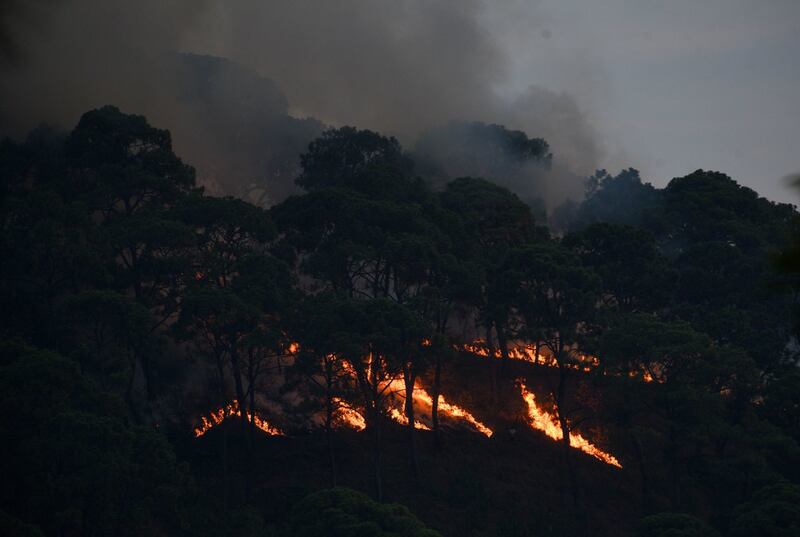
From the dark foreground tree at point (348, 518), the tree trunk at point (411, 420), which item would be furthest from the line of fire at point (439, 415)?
the dark foreground tree at point (348, 518)

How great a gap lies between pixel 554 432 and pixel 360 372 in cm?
1648

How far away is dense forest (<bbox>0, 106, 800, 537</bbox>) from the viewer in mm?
47688

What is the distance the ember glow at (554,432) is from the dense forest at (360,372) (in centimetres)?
15

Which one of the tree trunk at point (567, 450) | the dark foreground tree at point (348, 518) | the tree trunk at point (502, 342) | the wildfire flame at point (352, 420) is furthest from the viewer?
the tree trunk at point (502, 342)

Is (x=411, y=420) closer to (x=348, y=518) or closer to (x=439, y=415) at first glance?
(x=439, y=415)

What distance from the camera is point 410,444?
6031 centimetres

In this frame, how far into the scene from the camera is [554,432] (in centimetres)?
6575

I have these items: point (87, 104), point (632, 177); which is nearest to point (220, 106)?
point (87, 104)

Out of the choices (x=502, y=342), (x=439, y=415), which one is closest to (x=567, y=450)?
(x=439, y=415)

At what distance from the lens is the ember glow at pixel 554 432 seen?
64.8 metres

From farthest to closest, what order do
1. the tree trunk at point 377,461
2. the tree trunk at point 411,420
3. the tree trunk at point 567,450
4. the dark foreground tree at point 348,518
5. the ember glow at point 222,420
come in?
the ember glow at point 222,420 < the tree trunk at point 411,420 < the tree trunk at point 567,450 < the tree trunk at point 377,461 < the dark foreground tree at point 348,518

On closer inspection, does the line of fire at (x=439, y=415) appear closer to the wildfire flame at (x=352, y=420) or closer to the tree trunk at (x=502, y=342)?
the wildfire flame at (x=352, y=420)

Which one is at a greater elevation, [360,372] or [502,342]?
[502,342]

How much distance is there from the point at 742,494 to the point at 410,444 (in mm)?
18924
